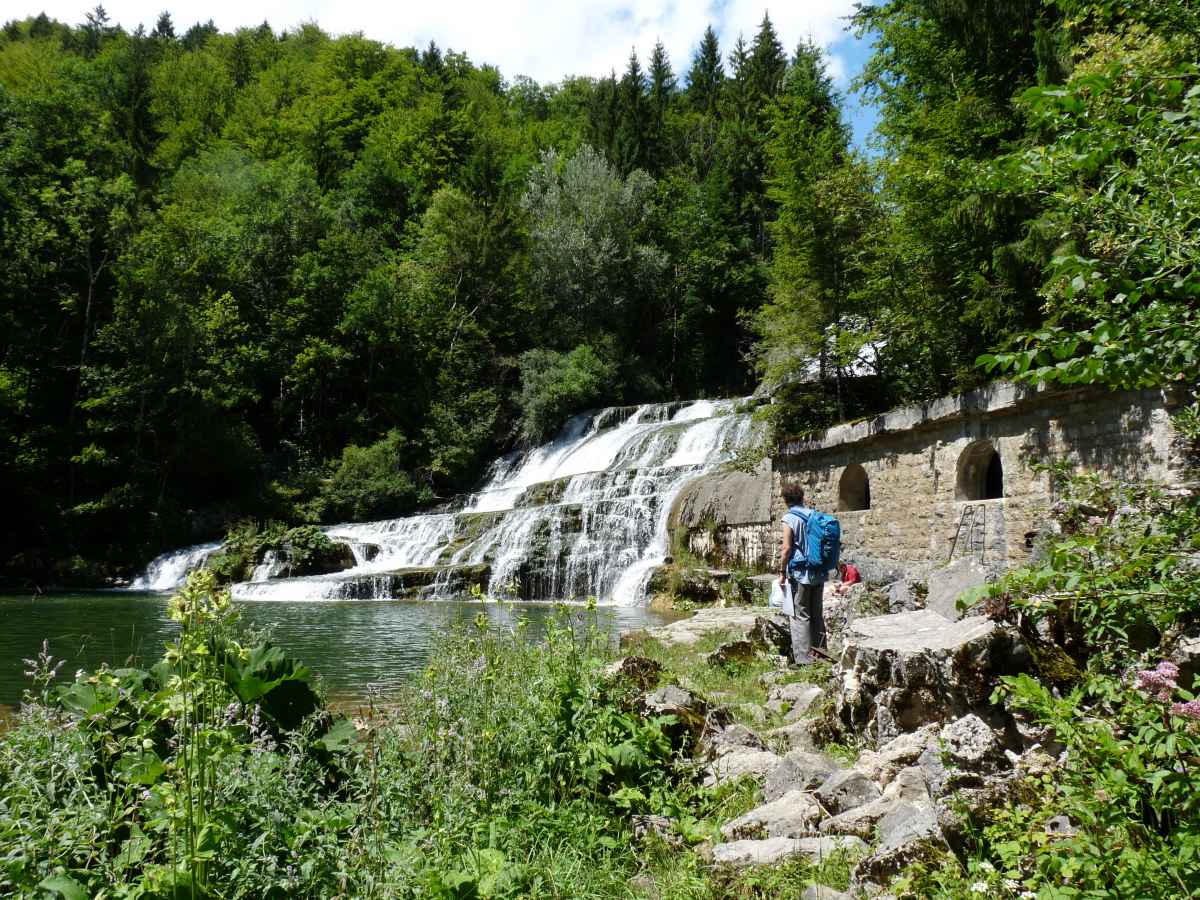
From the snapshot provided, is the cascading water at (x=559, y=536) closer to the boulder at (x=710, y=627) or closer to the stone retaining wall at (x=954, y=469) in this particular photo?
the stone retaining wall at (x=954, y=469)

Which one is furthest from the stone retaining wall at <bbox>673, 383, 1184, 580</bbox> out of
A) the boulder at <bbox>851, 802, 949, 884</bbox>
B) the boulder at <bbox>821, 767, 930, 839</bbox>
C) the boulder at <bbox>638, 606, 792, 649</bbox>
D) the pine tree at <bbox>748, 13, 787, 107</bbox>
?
the pine tree at <bbox>748, 13, 787, 107</bbox>

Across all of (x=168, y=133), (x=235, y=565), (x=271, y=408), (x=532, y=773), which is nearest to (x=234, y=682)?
(x=532, y=773)

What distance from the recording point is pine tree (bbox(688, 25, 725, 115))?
4719cm

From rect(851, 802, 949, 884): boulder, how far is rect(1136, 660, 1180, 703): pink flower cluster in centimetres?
72

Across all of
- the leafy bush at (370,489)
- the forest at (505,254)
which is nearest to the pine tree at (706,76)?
the forest at (505,254)

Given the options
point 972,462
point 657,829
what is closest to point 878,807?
point 657,829

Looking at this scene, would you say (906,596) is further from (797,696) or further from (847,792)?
(847,792)

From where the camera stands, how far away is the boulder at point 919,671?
3.39 metres

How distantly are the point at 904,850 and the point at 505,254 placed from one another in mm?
32750

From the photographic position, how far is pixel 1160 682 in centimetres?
214

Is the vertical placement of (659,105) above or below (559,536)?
above

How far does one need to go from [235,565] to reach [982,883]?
2042cm

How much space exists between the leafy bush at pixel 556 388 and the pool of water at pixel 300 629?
12.2m

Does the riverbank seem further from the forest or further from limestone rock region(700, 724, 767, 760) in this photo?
the forest
